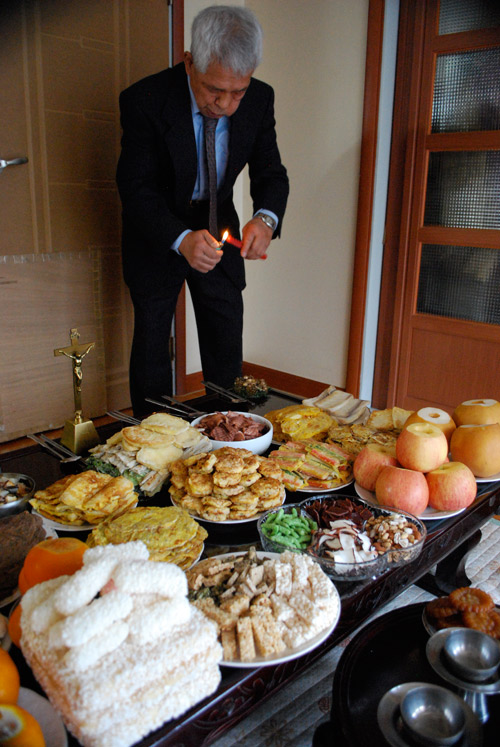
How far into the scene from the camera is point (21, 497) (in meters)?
1.30

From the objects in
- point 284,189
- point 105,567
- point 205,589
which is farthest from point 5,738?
point 284,189

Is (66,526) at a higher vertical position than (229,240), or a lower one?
lower

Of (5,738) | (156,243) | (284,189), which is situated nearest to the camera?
(5,738)

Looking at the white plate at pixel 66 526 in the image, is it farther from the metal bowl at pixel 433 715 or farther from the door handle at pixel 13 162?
the door handle at pixel 13 162

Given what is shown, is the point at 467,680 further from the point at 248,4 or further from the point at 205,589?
the point at 248,4

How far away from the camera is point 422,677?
1.03 meters

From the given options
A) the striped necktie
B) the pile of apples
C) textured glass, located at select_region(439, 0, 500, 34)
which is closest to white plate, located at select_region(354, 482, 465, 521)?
the pile of apples

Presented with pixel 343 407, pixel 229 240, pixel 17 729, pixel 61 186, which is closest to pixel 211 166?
pixel 229 240

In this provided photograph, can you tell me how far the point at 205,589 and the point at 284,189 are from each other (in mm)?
2030

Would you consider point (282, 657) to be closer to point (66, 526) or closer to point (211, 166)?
point (66, 526)

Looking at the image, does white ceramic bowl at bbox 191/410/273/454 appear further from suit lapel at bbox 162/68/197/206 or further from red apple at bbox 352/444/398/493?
suit lapel at bbox 162/68/197/206

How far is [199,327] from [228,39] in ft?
4.16

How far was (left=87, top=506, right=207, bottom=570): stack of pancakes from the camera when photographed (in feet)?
3.66

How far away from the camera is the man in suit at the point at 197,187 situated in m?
1.99
